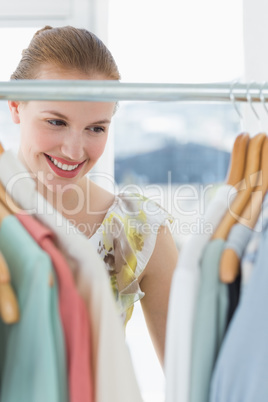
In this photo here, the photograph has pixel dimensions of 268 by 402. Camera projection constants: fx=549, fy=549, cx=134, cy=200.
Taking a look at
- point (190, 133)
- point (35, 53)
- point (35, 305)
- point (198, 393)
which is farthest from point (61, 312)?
point (190, 133)

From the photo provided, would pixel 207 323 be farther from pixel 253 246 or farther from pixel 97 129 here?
pixel 97 129

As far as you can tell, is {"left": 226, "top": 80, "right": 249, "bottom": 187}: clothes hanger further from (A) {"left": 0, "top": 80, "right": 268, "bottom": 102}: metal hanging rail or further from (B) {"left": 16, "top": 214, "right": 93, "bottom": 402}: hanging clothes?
(B) {"left": 16, "top": 214, "right": 93, "bottom": 402}: hanging clothes

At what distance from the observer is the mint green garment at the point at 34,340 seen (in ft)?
1.71

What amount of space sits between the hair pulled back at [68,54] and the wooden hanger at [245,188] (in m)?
0.58

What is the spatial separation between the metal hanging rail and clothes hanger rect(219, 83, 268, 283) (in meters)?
0.03

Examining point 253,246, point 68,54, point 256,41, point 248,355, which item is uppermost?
point 256,41

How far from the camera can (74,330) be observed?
54cm

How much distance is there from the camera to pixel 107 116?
113cm

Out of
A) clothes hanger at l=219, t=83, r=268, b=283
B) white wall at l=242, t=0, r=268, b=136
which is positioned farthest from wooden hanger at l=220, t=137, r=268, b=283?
white wall at l=242, t=0, r=268, b=136

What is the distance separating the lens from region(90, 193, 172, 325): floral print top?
1167mm

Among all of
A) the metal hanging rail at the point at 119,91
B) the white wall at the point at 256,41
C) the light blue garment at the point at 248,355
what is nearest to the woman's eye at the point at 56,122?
the metal hanging rail at the point at 119,91

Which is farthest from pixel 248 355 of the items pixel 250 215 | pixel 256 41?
pixel 256 41

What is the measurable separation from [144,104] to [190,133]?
339 mm

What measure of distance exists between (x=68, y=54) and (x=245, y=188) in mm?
646
